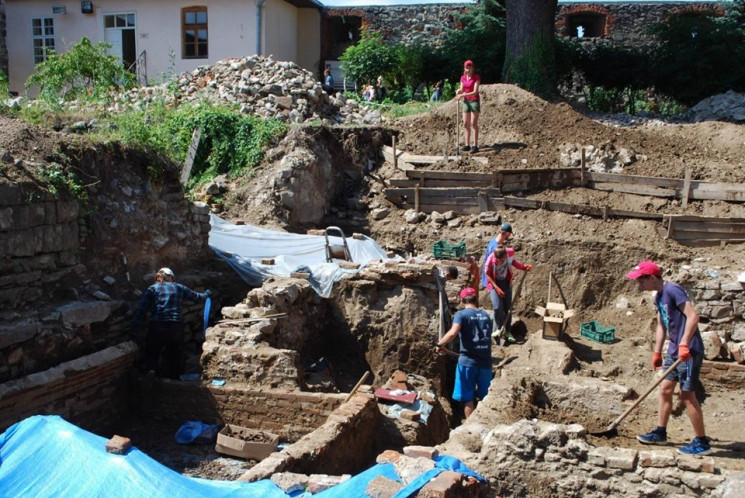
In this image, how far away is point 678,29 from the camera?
67.6ft

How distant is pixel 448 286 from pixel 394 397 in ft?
9.73

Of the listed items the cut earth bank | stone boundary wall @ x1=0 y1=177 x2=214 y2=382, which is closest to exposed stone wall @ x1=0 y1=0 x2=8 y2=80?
the cut earth bank

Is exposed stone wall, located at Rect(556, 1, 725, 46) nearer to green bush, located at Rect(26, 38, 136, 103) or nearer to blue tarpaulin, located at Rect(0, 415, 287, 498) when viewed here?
green bush, located at Rect(26, 38, 136, 103)

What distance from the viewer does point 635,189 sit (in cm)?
1385

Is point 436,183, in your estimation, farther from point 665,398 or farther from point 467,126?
point 665,398

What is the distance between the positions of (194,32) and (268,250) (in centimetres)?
1095

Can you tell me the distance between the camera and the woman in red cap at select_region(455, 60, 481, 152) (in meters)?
14.2

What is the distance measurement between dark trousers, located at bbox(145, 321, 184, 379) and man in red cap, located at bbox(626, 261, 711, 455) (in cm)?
453

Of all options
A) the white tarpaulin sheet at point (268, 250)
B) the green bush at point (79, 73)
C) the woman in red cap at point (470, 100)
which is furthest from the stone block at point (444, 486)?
the green bush at point (79, 73)

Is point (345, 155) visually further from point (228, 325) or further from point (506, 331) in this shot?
point (228, 325)

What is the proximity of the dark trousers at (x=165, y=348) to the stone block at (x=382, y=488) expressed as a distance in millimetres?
3791

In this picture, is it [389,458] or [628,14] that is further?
[628,14]

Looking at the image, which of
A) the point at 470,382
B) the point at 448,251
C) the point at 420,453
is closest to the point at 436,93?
the point at 448,251

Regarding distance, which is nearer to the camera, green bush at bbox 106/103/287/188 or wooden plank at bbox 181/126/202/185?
wooden plank at bbox 181/126/202/185
